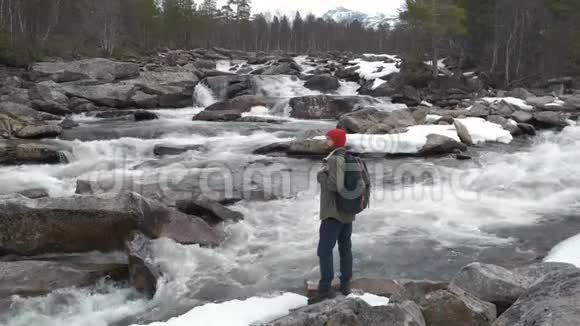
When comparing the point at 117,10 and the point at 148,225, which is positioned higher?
the point at 117,10

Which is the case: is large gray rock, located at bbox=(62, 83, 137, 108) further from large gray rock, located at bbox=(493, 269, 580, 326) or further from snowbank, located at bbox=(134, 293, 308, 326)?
large gray rock, located at bbox=(493, 269, 580, 326)

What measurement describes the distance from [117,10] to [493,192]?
44880 millimetres

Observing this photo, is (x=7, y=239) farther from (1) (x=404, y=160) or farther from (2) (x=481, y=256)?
(1) (x=404, y=160)

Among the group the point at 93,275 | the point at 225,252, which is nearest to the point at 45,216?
the point at 93,275

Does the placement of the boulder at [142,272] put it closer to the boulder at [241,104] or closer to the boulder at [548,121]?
the boulder at [241,104]

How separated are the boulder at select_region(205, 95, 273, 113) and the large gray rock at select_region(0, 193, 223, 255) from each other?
49.8 ft

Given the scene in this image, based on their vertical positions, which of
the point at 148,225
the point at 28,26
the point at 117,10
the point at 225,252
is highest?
the point at 117,10

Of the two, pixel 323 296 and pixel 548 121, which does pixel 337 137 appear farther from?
pixel 548 121

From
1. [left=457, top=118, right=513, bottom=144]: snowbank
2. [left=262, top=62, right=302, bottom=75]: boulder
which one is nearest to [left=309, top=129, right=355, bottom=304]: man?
[left=457, top=118, right=513, bottom=144]: snowbank

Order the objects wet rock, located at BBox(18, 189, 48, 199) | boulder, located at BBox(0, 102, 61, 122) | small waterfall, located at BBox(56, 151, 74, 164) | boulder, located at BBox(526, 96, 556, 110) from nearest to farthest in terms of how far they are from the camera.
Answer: wet rock, located at BBox(18, 189, 48, 199) < small waterfall, located at BBox(56, 151, 74, 164) < boulder, located at BBox(0, 102, 61, 122) < boulder, located at BBox(526, 96, 556, 110)

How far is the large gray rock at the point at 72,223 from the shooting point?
6906 mm

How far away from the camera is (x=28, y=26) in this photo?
38.9m

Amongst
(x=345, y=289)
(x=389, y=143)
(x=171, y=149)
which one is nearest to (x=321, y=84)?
(x=389, y=143)

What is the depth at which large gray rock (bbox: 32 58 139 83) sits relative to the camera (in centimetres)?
2645
